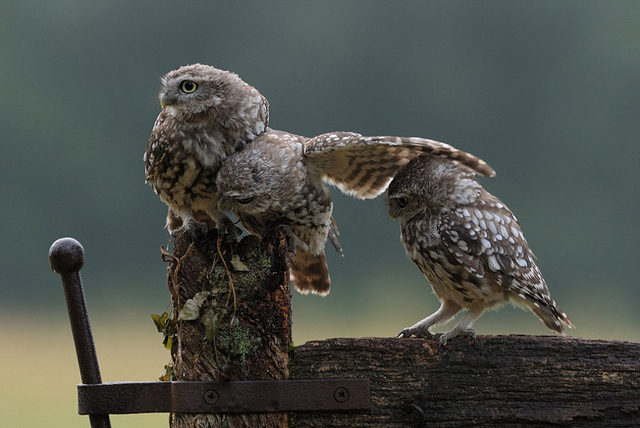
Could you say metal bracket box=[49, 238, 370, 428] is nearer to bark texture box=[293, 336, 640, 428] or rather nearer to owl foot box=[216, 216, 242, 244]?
bark texture box=[293, 336, 640, 428]

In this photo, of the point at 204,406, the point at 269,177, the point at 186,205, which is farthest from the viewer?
the point at 186,205

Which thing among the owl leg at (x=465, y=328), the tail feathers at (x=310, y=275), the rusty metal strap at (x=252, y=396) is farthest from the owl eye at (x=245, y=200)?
the owl leg at (x=465, y=328)

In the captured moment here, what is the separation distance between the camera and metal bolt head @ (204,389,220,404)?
1.49 m

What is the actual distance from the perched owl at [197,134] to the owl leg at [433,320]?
60cm

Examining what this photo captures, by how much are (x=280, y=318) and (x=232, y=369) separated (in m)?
0.15

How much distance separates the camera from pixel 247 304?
1.53 meters

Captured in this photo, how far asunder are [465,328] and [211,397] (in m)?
0.63

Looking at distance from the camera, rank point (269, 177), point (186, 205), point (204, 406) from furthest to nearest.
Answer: point (186, 205)
point (269, 177)
point (204, 406)

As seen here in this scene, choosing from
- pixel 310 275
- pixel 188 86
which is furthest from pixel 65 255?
pixel 310 275

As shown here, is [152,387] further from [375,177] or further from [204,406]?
[375,177]

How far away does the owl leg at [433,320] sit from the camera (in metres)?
1.87

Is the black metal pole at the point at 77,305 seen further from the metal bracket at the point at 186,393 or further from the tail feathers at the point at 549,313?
the tail feathers at the point at 549,313

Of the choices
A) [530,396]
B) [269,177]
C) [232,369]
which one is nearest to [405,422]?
[530,396]

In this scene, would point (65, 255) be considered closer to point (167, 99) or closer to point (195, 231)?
point (195, 231)
